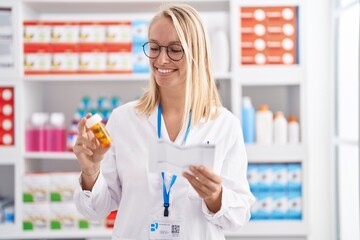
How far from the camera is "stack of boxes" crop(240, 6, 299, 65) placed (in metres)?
3.15

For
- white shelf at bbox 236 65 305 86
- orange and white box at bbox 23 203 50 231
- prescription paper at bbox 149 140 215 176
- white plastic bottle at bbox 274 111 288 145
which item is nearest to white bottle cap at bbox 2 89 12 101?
orange and white box at bbox 23 203 50 231

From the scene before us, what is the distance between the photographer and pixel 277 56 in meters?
3.17

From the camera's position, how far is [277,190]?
10.3 ft

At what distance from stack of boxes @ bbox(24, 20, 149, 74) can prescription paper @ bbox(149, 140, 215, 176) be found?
1771mm

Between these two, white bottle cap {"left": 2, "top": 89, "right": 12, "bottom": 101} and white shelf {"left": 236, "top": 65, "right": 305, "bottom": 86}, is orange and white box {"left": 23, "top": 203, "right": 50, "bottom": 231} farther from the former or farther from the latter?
white shelf {"left": 236, "top": 65, "right": 305, "bottom": 86}

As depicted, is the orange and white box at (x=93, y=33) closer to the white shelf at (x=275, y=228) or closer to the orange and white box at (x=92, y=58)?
the orange and white box at (x=92, y=58)

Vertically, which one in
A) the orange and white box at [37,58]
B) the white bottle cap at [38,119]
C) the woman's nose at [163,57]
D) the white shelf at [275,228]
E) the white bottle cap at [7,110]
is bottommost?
the white shelf at [275,228]

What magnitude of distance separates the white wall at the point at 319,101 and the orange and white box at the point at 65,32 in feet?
5.48

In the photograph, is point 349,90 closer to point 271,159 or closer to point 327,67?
point 327,67

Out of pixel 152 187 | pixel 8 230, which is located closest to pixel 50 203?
pixel 8 230

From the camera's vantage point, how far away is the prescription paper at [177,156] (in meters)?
1.38

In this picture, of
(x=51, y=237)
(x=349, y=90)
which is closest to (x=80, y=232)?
(x=51, y=237)

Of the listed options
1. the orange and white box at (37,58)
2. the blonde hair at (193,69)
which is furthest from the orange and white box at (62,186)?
the blonde hair at (193,69)

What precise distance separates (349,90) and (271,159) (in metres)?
0.73
